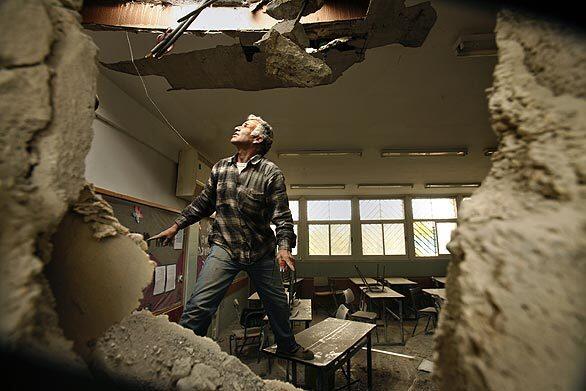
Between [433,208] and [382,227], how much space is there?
1.71 meters

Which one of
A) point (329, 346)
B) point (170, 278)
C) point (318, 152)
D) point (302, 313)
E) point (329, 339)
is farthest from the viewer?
point (318, 152)

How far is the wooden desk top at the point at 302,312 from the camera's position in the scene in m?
3.43

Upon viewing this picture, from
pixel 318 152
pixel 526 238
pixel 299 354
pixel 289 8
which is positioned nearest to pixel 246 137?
pixel 289 8

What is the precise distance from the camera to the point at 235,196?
1.73 meters

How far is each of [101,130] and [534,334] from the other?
300cm

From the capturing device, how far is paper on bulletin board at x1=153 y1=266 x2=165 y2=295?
319cm

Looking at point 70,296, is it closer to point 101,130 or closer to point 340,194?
point 101,130

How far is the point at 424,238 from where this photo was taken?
27.8ft

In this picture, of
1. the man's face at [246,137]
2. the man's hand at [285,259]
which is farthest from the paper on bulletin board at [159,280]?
the man's hand at [285,259]

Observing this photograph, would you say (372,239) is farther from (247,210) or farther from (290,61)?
(290,61)

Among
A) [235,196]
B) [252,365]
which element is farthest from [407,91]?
[252,365]

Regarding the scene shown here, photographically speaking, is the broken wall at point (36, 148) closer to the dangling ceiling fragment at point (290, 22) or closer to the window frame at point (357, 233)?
the dangling ceiling fragment at point (290, 22)

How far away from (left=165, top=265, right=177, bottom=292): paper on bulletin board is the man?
207 cm

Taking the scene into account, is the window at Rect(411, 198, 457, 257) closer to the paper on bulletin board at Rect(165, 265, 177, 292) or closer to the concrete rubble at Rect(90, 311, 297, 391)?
the paper on bulletin board at Rect(165, 265, 177, 292)
